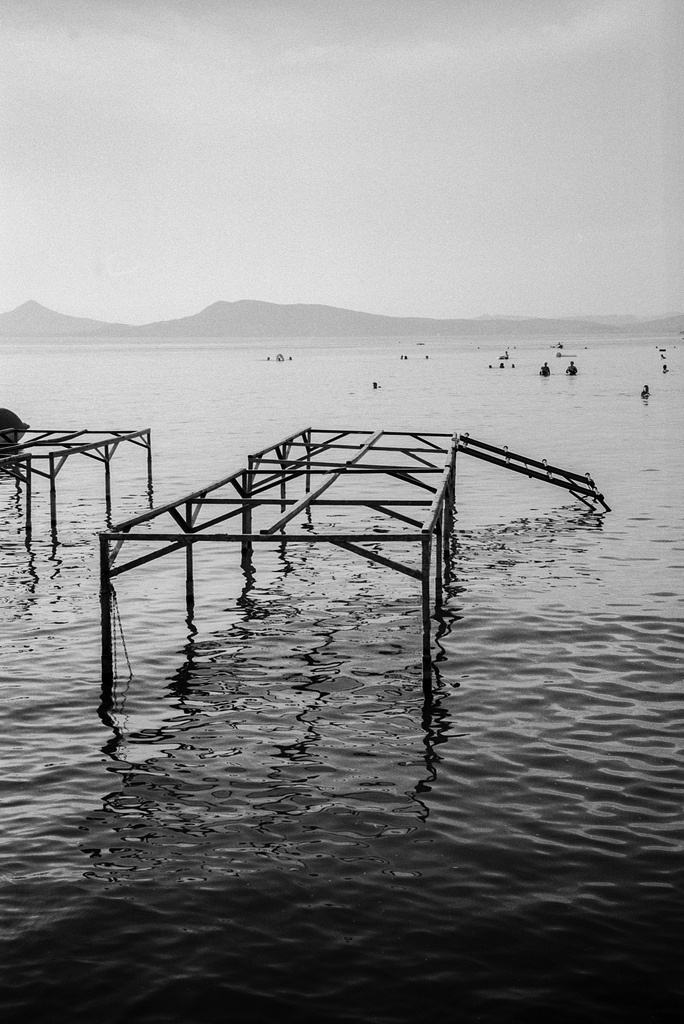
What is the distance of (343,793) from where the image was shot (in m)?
14.0

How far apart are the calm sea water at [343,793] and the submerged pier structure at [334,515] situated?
4.05 ft

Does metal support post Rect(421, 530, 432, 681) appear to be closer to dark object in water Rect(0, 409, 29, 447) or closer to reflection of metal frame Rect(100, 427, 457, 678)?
reflection of metal frame Rect(100, 427, 457, 678)

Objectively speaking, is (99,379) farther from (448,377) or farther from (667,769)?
(667,769)

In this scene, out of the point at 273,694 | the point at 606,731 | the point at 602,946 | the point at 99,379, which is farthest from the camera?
the point at 99,379

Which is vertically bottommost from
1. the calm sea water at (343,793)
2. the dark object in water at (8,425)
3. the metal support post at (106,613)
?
the calm sea water at (343,793)

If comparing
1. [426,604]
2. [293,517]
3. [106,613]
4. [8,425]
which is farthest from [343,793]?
[8,425]

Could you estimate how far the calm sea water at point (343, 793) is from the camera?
10180mm

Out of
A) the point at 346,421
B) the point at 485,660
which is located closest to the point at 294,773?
the point at 485,660

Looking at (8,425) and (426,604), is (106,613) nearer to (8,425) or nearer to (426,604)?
(426,604)

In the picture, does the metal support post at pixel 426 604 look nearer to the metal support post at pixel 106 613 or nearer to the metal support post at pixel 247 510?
the metal support post at pixel 106 613

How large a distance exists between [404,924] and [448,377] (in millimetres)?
137388

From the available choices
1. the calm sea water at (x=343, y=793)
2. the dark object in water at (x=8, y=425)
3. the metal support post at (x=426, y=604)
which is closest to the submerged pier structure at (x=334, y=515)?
the metal support post at (x=426, y=604)

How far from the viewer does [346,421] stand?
78625 mm

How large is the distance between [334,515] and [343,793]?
24.4 meters
